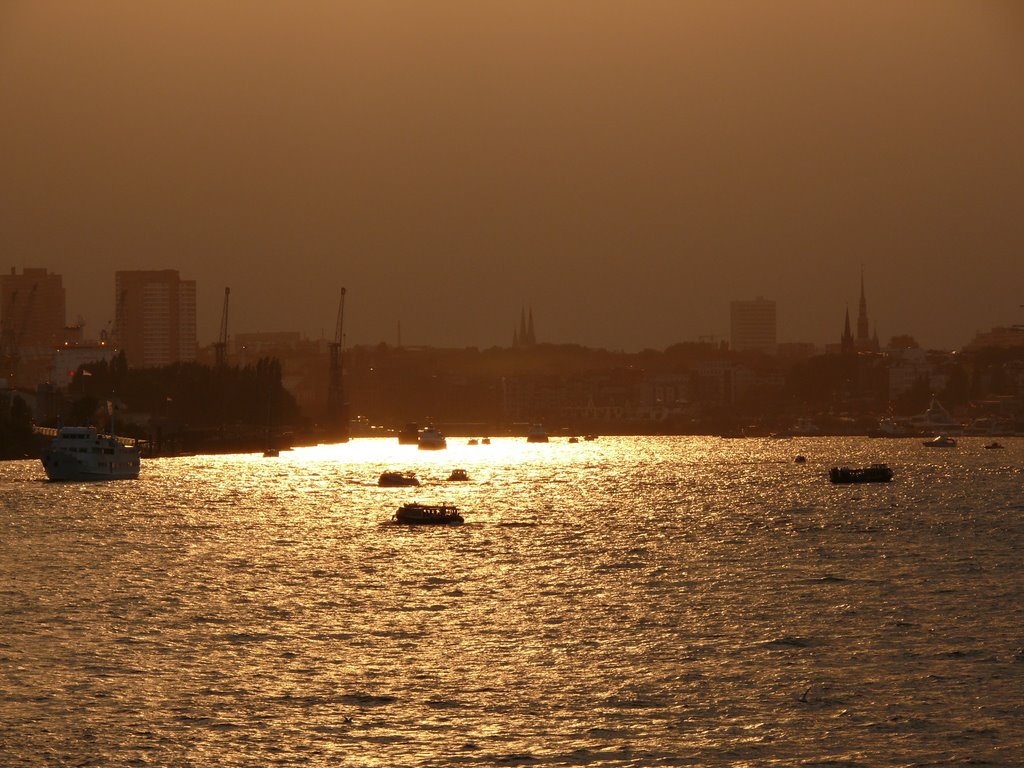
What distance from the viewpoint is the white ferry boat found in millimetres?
166250

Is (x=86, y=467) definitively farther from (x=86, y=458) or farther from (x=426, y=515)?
(x=426, y=515)

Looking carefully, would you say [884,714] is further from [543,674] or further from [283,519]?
[283,519]

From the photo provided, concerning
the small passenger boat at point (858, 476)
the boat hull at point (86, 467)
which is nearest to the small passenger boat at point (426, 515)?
the small passenger boat at point (858, 476)

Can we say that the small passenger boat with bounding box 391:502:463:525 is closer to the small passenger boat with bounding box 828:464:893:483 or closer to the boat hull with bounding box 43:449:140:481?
the small passenger boat with bounding box 828:464:893:483

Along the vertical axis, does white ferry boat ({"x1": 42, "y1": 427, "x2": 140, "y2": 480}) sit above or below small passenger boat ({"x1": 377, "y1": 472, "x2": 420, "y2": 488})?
above

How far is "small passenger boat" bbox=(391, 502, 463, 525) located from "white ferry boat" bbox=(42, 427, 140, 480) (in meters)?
70.1

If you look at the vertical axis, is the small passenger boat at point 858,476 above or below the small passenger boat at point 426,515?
above

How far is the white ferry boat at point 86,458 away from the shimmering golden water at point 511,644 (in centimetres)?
5885

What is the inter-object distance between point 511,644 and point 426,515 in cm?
5444

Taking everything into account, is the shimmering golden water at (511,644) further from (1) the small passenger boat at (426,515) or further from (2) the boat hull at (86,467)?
(2) the boat hull at (86,467)

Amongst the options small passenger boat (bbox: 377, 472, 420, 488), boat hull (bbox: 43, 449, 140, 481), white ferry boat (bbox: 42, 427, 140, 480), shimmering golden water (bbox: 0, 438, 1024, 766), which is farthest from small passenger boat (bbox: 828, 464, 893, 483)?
white ferry boat (bbox: 42, 427, 140, 480)

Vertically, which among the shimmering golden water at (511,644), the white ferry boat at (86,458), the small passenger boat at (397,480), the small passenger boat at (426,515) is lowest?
the shimmering golden water at (511,644)

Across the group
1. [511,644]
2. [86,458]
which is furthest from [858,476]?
[511,644]

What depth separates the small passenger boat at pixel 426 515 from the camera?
10544 cm
